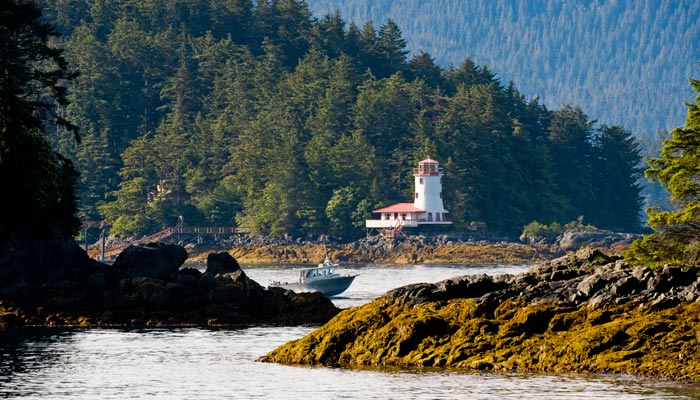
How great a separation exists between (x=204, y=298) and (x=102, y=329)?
21.3ft

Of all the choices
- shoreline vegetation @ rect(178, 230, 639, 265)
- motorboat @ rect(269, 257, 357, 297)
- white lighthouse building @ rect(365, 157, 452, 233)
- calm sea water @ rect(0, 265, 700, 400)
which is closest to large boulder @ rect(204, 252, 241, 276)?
motorboat @ rect(269, 257, 357, 297)

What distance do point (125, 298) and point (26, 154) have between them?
11.1m

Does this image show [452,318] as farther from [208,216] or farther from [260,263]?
[208,216]

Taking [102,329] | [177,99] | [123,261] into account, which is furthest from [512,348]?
[177,99]

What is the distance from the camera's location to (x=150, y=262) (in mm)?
72812

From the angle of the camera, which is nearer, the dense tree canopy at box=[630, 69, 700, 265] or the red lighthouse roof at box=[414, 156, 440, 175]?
the dense tree canopy at box=[630, 69, 700, 265]

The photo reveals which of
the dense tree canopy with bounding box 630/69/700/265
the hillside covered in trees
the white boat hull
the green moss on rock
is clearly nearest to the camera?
the green moss on rock

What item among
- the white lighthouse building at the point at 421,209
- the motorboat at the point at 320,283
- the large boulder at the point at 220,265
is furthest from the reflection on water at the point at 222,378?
the white lighthouse building at the point at 421,209

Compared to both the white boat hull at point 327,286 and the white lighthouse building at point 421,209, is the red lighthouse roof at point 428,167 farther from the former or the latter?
the white boat hull at point 327,286

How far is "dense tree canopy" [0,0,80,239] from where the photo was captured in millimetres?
70625

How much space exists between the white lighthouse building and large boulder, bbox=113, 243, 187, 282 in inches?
3392

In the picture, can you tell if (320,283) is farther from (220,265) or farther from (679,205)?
(679,205)

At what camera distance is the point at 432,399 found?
3784 cm

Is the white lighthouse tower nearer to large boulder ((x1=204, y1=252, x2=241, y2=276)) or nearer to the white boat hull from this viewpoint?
the white boat hull
